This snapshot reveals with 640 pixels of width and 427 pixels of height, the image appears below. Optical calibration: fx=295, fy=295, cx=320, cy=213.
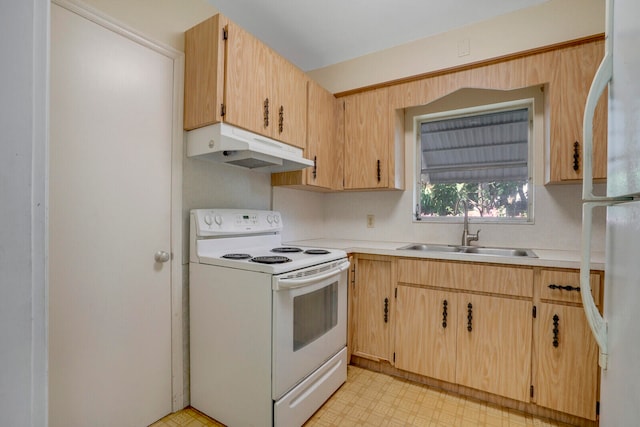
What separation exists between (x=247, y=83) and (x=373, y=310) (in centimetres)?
174

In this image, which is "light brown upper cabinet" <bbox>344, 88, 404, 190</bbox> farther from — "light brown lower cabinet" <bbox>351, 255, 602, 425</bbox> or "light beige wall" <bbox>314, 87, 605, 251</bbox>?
"light brown lower cabinet" <bbox>351, 255, 602, 425</bbox>

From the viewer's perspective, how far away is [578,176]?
1.79 meters

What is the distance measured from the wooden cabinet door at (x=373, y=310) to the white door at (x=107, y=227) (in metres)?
1.27

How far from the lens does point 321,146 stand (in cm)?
247

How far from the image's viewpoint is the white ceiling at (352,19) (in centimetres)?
196

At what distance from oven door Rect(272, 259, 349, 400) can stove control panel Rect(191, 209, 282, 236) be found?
60 centimetres

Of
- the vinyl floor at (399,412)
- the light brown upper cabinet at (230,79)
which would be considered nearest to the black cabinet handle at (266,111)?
the light brown upper cabinet at (230,79)

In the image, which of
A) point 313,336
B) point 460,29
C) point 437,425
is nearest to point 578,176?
point 460,29

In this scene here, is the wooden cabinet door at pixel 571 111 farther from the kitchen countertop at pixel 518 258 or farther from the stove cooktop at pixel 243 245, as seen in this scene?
the stove cooktop at pixel 243 245

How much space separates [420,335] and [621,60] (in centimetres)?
171

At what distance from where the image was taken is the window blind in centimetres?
230

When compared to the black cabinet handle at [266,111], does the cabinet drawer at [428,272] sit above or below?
below

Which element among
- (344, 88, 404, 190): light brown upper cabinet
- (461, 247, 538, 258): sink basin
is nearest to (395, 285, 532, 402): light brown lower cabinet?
(461, 247, 538, 258): sink basin

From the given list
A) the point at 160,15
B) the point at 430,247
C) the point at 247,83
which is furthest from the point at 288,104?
the point at 430,247
